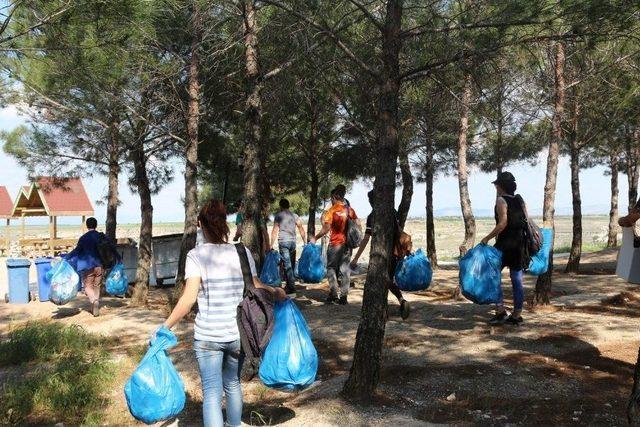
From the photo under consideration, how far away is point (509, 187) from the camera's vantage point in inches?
248

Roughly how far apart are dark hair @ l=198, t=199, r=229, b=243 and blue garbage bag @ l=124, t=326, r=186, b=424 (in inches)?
23.9

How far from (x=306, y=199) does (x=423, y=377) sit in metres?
20.4

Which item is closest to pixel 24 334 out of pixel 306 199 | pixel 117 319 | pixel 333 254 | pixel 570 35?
pixel 117 319

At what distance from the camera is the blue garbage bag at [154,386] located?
330 centimetres

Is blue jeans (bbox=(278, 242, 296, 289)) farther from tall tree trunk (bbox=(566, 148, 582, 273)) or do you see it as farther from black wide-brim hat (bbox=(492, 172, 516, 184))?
tall tree trunk (bbox=(566, 148, 582, 273))

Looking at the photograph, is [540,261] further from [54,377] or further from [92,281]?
[92,281]

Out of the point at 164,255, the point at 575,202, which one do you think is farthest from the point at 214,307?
the point at 575,202

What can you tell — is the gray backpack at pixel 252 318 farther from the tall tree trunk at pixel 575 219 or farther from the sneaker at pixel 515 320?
the tall tree trunk at pixel 575 219

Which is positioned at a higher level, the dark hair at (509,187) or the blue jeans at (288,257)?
the dark hair at (509,187)

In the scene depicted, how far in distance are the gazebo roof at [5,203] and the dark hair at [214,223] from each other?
29657mm

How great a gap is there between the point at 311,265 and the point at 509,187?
138 inches

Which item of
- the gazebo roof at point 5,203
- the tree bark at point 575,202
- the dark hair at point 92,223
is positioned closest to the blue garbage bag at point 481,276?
the dark hair at point 92,223

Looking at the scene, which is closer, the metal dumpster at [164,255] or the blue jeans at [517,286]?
the blue jeans at [517,286]

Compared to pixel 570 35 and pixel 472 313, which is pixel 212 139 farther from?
pixel 570 35
